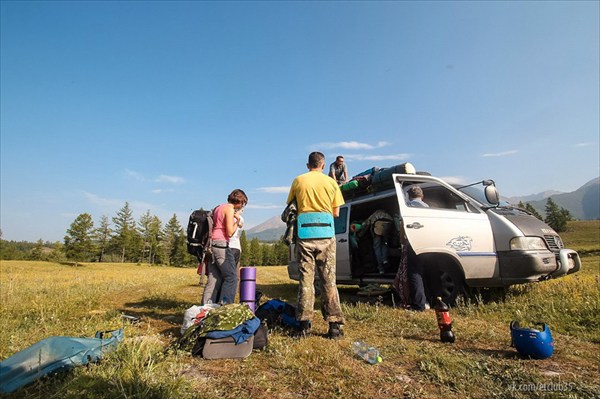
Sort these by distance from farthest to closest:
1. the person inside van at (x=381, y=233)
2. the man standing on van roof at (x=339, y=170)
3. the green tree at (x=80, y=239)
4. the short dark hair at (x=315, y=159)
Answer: the green tree at (x=80, y=239)
the man standing on van roof at (x=339, y=170)
the person inside van at (x=381, y=233)
the short dark hair at (x=315, y=159)

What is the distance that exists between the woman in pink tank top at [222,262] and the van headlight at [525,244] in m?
4.68

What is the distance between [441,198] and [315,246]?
384 cm

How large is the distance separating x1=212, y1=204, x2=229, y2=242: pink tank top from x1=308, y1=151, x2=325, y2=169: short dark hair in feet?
5.67

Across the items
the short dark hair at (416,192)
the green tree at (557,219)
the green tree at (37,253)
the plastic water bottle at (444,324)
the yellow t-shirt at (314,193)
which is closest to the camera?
the plastic water bottle at (444,324)

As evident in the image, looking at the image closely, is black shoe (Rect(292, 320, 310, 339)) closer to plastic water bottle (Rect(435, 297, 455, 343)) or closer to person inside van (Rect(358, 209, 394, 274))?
plastic water bottle (Rect(435, 297, 455, 343))

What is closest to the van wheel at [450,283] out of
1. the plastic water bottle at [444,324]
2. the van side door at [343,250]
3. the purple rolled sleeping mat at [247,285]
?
the van side door at [343,250]

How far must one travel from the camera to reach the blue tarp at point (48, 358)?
2326mm

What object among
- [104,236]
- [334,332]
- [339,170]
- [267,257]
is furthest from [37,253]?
[334,332]

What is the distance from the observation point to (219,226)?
5070 mm

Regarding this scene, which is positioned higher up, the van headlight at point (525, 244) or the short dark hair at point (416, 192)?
the short dark hair at point (416, 192)

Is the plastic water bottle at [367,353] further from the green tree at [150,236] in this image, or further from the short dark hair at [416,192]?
the green tree at [150,236]

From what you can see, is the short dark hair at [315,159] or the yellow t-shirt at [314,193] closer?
the yellow t-shirt at [314,193]

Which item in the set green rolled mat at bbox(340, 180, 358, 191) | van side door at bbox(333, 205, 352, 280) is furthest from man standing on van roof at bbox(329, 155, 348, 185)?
van side door at bbox(333, 205, 352, 280)

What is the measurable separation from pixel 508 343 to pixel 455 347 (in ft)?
2.12
